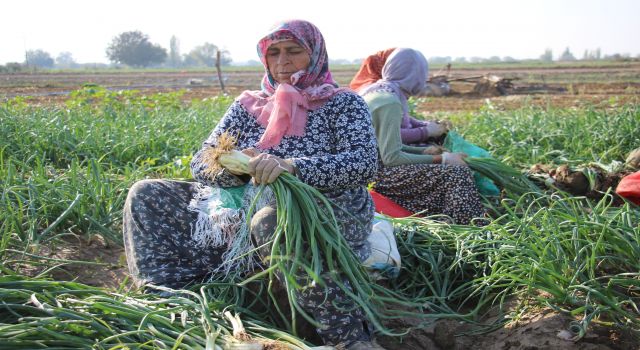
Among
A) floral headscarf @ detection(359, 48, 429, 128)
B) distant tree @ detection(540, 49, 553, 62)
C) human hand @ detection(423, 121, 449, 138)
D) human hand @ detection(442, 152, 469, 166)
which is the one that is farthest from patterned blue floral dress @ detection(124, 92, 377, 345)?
distant tree @ detection(540, 49, 553, 62)

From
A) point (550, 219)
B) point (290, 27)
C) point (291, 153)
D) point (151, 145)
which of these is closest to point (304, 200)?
point (291, 153)

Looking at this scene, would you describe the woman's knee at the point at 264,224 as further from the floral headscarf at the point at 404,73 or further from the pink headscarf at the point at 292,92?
the floral headscarf at the point at 404,73

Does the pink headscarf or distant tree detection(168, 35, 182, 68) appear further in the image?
distant tree detection(168, 35, 182, 68)

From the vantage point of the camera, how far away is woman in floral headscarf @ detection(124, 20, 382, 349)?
2133 millimetres

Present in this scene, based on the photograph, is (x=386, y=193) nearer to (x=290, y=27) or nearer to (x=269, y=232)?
(x=290, y=27)

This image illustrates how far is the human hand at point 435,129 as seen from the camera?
3.83m

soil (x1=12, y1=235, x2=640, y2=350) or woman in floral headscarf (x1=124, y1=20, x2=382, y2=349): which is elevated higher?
woman in floral headscarf (x1=124, y1=20, x2=382, y2=349)

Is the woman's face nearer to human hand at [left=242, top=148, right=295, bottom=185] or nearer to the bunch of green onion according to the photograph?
human hand at [left=242, top=148, right=295, bottom=185]

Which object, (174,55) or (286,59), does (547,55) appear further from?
(286,59)

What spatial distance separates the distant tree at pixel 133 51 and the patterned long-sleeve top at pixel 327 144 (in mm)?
75259

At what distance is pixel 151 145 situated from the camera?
477cm

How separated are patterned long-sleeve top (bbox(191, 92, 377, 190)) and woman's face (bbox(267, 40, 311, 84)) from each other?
187mm

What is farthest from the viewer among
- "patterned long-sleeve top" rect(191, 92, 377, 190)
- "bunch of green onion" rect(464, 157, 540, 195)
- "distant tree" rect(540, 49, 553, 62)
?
"distant tree" rect(540, 49, 553, 62)

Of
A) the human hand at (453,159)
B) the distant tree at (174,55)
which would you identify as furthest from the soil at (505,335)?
the distant tree at (174,55)
